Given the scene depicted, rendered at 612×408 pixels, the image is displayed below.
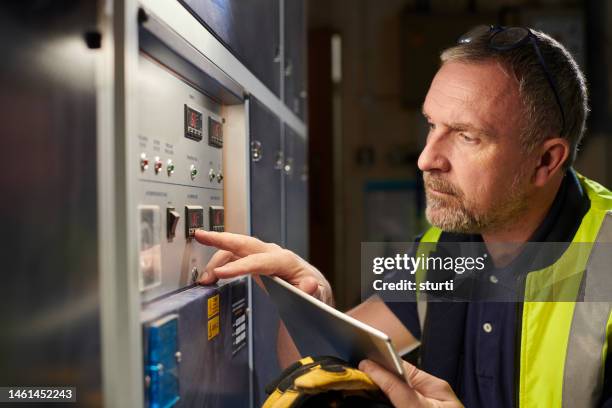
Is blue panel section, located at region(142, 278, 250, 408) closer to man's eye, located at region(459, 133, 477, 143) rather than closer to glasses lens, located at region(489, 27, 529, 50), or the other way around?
man's eye, located at region(459, 133, 477, 143)

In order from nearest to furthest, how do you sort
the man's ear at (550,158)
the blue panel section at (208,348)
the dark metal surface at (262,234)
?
the blue panel section at (208,348) < the man's ear at (550,158) < the dark metal surface at (262,234)

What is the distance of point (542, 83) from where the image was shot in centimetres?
105

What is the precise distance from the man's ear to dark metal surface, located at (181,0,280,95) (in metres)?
0.61

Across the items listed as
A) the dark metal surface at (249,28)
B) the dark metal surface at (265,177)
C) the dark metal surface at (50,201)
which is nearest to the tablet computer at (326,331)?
the dark metal surface at (265,177)

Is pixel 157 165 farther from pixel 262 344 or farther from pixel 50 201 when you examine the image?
pixel 262 344

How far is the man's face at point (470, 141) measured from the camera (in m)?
0.99

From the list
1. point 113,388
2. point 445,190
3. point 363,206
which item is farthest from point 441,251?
point 363,206

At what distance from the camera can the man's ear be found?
1.08 metres

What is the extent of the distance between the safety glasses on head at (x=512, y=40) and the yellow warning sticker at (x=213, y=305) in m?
0.66

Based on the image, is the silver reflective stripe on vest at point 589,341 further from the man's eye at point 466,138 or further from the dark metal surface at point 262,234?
the dark metal surface at point 262,234

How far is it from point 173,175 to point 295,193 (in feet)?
3.25

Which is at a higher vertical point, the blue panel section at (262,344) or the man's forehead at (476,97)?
the man's forehead at (476,97)

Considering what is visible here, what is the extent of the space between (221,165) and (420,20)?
2425mm

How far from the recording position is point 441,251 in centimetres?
124
